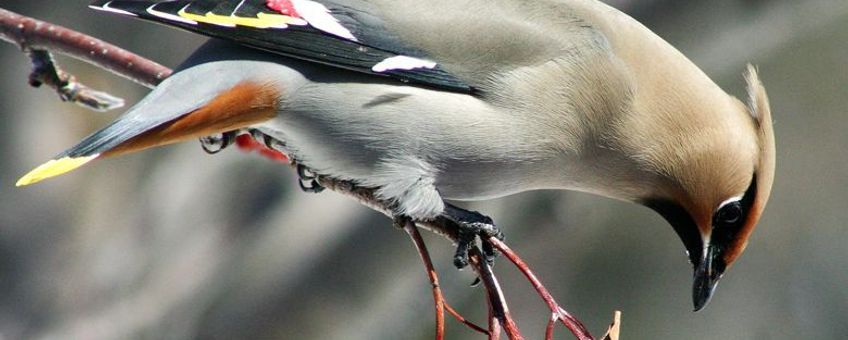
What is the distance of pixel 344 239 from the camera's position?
4.46m

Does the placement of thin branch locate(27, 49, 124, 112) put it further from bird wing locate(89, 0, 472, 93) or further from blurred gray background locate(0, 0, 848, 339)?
blurred gray background locate(0, 0, 848, 339)

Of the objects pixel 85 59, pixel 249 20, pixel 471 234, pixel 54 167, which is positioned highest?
pixel 249 20

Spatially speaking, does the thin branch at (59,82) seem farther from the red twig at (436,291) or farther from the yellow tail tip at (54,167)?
the red twig at (436,291)

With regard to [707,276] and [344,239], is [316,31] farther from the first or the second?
[344,239]

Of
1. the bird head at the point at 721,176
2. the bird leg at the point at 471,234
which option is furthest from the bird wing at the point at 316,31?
the bird head at the point at 721,176

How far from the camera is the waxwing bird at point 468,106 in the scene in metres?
2.47

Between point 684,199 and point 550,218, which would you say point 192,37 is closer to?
point 550,218

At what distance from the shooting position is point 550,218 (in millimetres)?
4891

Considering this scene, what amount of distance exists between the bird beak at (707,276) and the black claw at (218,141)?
103 cm

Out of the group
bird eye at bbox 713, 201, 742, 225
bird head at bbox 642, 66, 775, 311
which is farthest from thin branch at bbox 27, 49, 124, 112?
bird eye at bbox 713, 201, 742, 225

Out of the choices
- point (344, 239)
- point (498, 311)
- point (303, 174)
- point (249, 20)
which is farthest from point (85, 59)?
point (344, 239)

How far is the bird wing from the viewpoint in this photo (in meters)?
2.43

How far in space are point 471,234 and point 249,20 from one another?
1.88 ft

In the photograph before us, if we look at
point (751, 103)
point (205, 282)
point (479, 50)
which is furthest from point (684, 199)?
point (205, 282)
